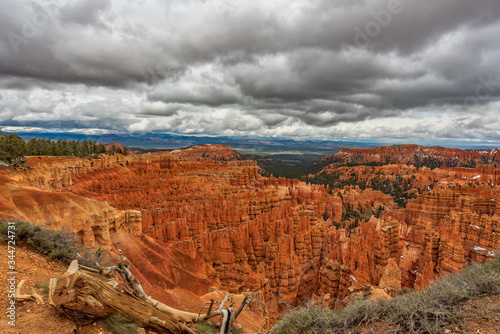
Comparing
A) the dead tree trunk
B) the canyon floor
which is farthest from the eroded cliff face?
the dead tree trunk

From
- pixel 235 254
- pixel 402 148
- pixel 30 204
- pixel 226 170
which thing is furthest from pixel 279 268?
pixel 402 148

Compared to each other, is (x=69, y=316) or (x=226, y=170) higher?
(x=69, y=316)

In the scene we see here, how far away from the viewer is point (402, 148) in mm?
195375

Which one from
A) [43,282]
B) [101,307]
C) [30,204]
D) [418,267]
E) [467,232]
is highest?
[101,307]

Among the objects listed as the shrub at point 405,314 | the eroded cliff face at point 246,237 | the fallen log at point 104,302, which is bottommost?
the eroded cliff face at point 246,237

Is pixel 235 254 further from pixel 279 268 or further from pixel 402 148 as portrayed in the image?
pixel 402 148

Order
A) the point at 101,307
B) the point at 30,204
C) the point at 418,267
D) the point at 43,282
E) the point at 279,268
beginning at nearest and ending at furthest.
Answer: the point at 101,307 < the point at 43,282 < the point at 30,204 < the point at 279,268 < the point at 418,267

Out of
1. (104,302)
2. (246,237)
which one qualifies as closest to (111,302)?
(104,302)

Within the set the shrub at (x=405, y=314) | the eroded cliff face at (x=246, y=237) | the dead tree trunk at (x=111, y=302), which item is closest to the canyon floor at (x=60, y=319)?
the shrub at (x=405, y=314)

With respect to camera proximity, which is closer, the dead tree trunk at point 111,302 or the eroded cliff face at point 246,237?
the dead tree trunk at point 111,302

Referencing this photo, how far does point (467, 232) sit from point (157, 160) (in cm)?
7963

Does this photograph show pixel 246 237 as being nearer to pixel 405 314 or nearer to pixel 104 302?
pixel 405 314

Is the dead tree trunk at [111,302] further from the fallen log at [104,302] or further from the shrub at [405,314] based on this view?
the shrub at [405,314]

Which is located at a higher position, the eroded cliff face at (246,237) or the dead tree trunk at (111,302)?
the dead tree trunk at (111,302)
